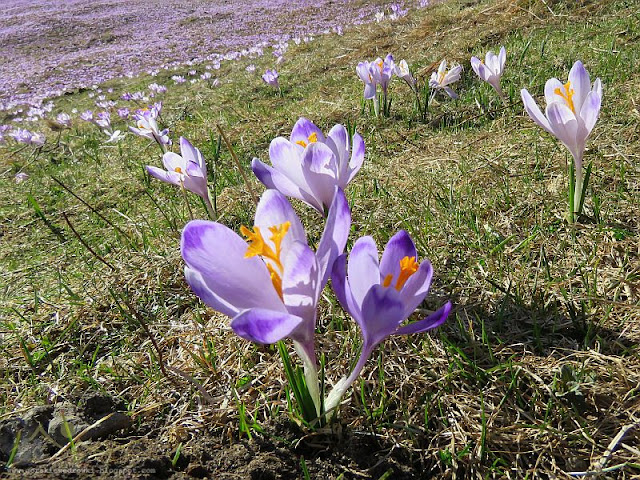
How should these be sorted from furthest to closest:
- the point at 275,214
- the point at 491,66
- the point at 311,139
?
the point at 491,66 → the point at 311,139 → the point at 275,214

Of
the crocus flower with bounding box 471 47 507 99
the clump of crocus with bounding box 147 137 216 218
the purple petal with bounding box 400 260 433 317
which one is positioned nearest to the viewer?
the purple petal with bounding box 400 260 433 317

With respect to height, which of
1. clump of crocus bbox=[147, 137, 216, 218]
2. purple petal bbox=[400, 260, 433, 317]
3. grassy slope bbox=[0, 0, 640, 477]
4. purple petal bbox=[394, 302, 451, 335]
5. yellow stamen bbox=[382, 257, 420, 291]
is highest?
clump of crocus bbox=[147, 137, 216, 218]

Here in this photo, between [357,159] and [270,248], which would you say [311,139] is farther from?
[270,248]

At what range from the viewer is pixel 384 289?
0.93 meters

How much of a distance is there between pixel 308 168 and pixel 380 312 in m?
0.59

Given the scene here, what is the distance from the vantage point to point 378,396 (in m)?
1.25

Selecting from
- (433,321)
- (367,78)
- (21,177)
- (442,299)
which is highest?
(367,78)

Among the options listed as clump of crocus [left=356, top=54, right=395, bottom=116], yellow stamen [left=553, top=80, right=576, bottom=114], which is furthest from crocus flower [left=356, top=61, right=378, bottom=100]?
yellow stamen [left=553, top=80, right=576, bottom=114]

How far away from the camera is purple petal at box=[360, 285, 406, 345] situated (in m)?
0.90

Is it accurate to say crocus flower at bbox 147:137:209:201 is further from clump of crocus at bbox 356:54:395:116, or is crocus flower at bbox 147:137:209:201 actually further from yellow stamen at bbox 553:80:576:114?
clump of crocus at bbox 356:54:395:116

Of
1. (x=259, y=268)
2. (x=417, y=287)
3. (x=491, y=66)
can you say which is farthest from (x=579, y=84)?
(x=491, y=66)

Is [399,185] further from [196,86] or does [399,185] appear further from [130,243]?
[196,86]

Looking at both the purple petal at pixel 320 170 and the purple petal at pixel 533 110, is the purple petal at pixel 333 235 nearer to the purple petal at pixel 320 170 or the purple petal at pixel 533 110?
the purple petal at pixel 320 170

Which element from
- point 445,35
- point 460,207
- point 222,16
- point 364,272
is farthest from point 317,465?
point 222,16
